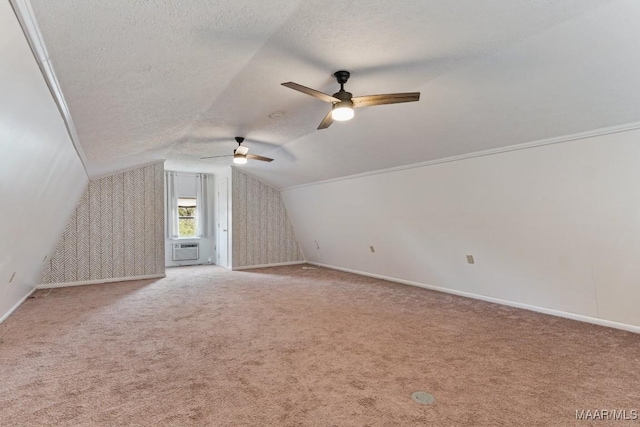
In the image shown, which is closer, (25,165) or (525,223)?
(25,165)

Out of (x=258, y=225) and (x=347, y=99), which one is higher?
(x=347, y=99)

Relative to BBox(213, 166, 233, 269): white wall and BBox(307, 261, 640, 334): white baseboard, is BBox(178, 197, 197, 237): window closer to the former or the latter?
BBox(213, 166, 233, 269): white wall

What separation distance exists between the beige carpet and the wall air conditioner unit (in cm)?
377

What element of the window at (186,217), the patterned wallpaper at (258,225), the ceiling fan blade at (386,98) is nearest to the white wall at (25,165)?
the ceiling fan blade at (386,98)

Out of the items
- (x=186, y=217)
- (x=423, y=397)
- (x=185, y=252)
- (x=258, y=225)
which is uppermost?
(x=186, y=217)

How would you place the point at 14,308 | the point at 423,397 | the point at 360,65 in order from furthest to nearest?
the point at 14,308 → the point at 360,65 → the point at 423,397

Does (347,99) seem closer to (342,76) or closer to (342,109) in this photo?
(342,109)

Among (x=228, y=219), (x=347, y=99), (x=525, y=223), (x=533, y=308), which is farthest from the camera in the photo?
(x=228, y=219)

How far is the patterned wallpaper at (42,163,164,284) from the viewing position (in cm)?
611

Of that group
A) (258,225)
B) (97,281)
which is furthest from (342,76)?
(97,281)

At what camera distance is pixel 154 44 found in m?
1.93

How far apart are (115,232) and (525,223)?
710 centimetres

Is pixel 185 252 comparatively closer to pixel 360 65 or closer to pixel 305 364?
pixel 305 364

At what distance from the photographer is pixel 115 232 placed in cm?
655
